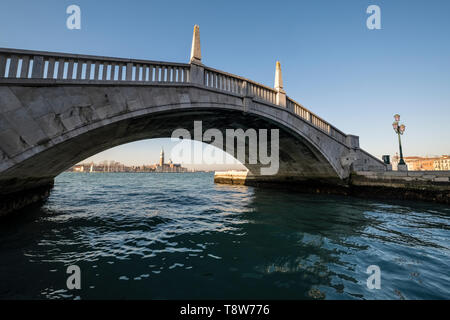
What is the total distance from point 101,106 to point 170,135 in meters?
6.84

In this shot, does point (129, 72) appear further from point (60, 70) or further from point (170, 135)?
point (170, 135)

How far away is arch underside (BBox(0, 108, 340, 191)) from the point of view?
7.10 m

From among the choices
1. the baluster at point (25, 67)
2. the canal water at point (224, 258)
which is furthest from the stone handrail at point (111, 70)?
the canal water at point (224, 258)

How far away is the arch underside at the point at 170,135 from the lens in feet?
23.3

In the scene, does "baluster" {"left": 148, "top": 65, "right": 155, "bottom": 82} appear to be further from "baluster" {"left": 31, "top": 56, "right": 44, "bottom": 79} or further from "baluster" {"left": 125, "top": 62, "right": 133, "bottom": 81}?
"baluster" {"left": 31, "top": 56, "right": 44, "bottom": 79}

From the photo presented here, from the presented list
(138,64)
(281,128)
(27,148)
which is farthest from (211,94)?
(27,148)

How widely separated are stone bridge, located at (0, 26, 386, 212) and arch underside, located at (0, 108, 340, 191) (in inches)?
2.6

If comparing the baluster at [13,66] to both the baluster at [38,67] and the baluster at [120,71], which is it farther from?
the baluster at [120,71]

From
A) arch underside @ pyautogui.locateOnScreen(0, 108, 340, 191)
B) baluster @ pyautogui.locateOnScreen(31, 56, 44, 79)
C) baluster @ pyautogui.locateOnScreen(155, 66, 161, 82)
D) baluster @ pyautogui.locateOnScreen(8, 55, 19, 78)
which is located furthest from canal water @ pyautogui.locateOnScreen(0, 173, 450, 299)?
baluster @ pyautogui.locateOnScreen(155, 66, 161, 82)

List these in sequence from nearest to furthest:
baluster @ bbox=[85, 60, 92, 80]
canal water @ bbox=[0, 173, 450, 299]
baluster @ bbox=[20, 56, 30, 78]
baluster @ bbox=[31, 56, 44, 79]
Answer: canal water @ bbox=[0, 173, 450, 299] → baluster @ bbox=[20, 56, 30, 78] → baluster @ bbox=[31, 56, 44, 79] → baluster @ bbox=[85, 60, 92, 80]

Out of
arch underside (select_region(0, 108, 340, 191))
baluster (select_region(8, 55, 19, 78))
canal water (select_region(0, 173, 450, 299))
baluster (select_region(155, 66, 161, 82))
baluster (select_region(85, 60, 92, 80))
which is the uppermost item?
baluster (select_region(155, 66, 161, 82))

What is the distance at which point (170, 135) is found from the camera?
1287cm
